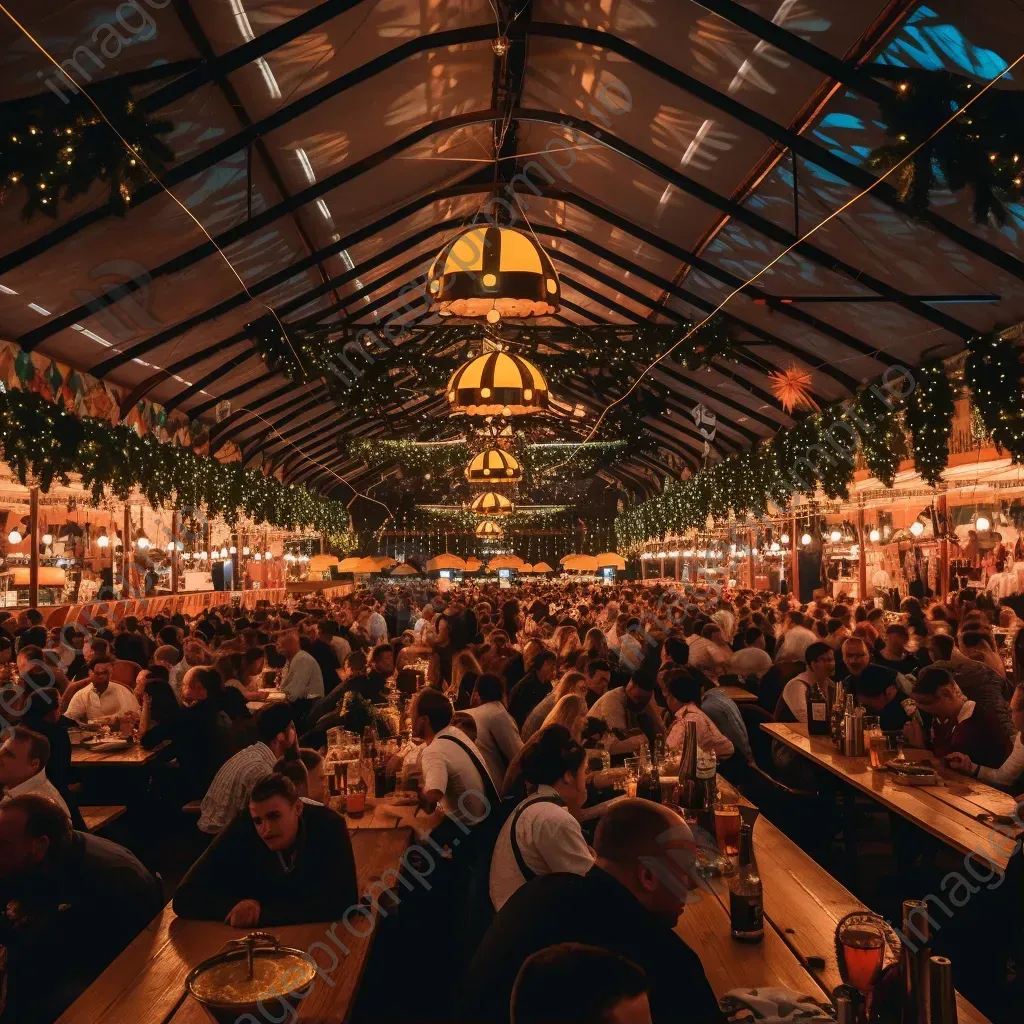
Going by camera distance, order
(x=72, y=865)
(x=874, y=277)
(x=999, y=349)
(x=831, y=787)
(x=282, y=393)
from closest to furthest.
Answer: (x=72, y=865), (x=831, y=787), (x=999, y=349), (x=874, y=277), (x=282, y=393)

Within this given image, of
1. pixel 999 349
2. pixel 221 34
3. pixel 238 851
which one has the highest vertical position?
pixel 221 34

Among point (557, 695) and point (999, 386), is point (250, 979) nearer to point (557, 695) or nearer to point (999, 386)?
point (557, 695)

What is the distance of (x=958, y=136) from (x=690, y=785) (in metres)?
4.78

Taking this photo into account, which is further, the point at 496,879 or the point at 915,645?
the point at 915,645

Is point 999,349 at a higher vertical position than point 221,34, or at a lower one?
lower

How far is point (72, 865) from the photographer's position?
346 centimetres

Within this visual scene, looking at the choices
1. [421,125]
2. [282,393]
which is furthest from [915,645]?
[282,393]

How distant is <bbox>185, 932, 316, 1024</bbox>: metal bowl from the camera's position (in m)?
2.38

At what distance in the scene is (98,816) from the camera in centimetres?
575

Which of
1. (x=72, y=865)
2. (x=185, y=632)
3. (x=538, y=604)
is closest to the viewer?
(x=72, y=865)

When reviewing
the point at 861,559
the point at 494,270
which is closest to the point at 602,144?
the point at 494,270

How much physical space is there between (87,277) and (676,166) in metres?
5.71

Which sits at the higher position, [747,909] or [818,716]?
[818,716]

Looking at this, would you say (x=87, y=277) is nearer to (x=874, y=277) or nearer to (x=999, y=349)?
(x=874, y=277)
